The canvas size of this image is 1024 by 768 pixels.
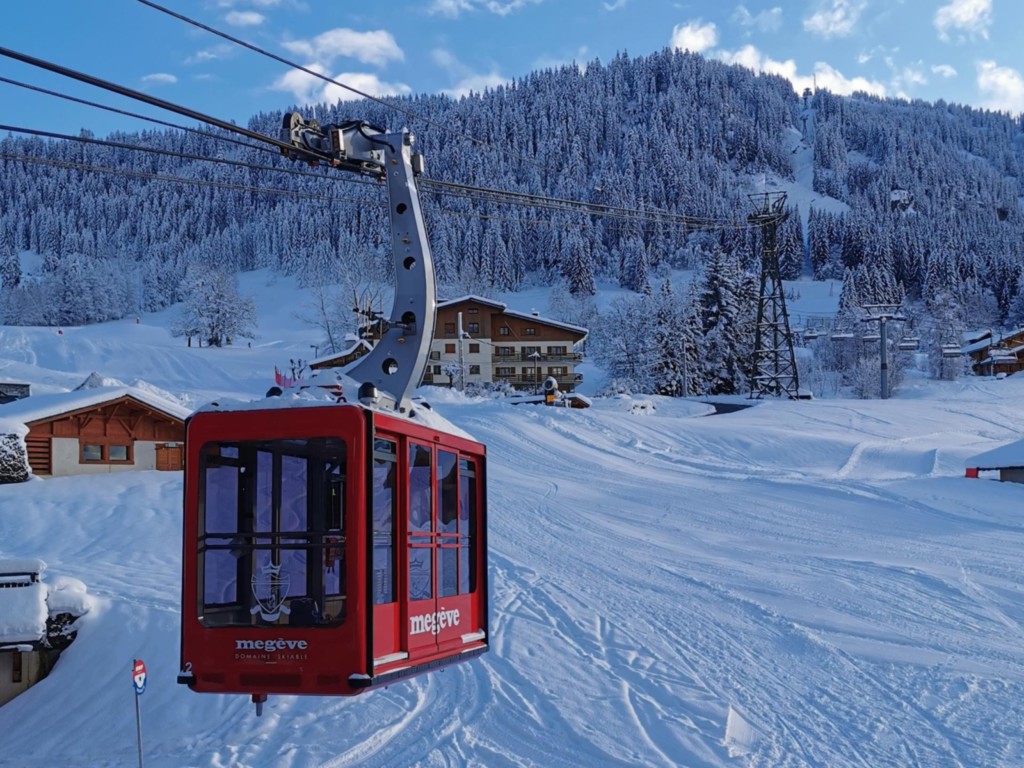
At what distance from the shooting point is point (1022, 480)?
80.5ft

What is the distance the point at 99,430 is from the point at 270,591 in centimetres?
2308

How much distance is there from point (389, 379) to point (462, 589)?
207 centimetres

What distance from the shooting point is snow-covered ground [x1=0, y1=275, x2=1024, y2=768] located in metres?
8.77

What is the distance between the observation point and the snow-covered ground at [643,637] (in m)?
8.77

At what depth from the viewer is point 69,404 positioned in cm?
2655

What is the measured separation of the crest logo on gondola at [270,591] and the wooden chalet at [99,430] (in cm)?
2119

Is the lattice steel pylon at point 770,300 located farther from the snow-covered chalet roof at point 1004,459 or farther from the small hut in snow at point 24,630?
the small hut in snow at point 24,630

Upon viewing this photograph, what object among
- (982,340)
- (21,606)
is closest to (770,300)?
(21,606)

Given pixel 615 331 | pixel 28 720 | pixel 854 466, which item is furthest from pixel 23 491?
pixel 615 331

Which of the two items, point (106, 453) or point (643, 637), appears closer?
point (643, 637)

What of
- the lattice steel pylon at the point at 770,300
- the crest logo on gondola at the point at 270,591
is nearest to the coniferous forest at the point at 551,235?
the lattice steel pylon at the point at 770,300

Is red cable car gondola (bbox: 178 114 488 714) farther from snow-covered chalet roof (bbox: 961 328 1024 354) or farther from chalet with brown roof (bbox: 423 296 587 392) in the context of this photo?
snow-covered chalet roof (bbox: 961 328 1024 354)

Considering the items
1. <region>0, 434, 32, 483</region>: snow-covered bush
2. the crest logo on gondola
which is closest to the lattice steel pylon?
<region>0, 434, 32, 483</region>: snow-covered bush

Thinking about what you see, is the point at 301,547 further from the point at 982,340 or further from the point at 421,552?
the point at 982,340
